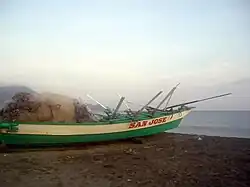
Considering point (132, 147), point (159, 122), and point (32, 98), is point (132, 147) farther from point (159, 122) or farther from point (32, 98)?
point (32, 98)

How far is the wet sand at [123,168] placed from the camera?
5.22 ft

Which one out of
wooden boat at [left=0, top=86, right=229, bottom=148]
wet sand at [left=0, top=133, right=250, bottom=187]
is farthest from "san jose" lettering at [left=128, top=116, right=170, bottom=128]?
wet sand at [left=0, top=133, right=250, bottom=187]

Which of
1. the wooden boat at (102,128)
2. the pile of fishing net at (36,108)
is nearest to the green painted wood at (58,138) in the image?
the wooden boat at (102,128)

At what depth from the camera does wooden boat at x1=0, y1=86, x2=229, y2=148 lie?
2.48m

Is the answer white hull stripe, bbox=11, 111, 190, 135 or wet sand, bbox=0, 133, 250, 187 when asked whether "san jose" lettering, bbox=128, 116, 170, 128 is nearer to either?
white hull stripe, bbox=11, 111, 190, 135

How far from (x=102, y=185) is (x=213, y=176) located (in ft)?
1.88

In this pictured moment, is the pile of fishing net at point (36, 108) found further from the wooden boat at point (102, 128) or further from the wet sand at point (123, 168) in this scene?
the wet sand at point (123, 168)

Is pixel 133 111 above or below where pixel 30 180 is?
above

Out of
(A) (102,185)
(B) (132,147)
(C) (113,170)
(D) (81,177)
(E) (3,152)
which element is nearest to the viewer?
(A) (102,185)

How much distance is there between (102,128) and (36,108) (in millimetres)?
575

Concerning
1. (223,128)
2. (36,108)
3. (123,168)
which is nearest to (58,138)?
(36,108)

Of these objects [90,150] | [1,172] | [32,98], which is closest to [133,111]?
[90,150]

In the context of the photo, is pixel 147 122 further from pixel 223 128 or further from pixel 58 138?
pixel 223 128

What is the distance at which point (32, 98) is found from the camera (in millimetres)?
2764
